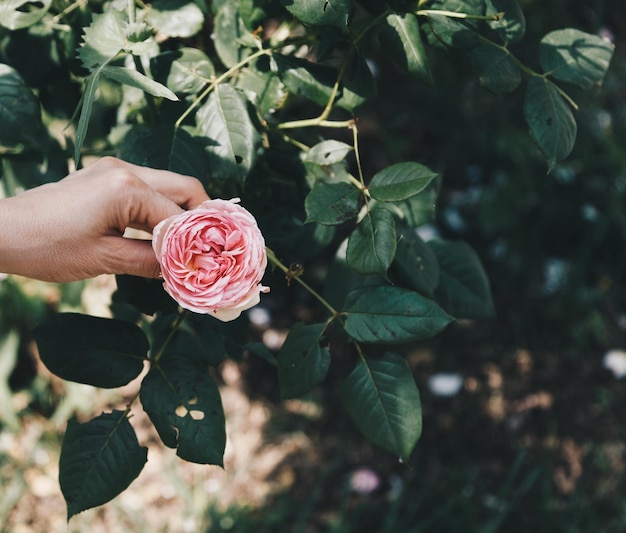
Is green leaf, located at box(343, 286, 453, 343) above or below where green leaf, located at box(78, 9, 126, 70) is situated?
below

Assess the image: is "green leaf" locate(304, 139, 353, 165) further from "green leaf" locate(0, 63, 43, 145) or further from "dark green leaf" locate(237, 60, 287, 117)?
"green leaf" locate(0, 63, 43, 145)

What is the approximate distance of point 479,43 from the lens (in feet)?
3.22

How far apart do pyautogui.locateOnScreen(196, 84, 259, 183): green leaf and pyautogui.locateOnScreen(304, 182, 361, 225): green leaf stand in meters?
0.12

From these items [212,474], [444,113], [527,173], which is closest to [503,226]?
[527,173]

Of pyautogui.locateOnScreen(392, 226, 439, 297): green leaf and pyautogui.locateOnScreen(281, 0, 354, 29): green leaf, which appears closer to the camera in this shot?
pyautogui.locateOnScreen(281, 0, 354, 29): green leaf

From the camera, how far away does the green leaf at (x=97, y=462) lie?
916 millimetres

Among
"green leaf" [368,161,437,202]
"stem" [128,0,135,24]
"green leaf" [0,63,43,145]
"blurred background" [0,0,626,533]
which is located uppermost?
"stem" [128,0,135,24]

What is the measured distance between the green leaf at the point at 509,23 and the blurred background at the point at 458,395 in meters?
0.66

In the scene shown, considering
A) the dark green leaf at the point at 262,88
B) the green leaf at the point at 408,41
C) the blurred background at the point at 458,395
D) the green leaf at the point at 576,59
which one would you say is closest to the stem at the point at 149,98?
the dark green leaf at the point at 262,88

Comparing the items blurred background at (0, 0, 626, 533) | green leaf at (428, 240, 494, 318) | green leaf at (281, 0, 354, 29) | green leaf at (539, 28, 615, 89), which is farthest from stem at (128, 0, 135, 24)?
blurred background at (0, 0, 626, 533)

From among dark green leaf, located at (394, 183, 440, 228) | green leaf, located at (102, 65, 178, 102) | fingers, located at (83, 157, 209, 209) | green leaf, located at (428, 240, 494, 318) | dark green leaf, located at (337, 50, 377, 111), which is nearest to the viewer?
green leaf, located at (102, 65, 178, 102)

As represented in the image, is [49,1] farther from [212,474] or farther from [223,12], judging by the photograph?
[212,474]

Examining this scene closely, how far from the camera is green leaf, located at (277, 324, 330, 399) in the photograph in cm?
94

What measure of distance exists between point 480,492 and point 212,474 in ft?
2.81
